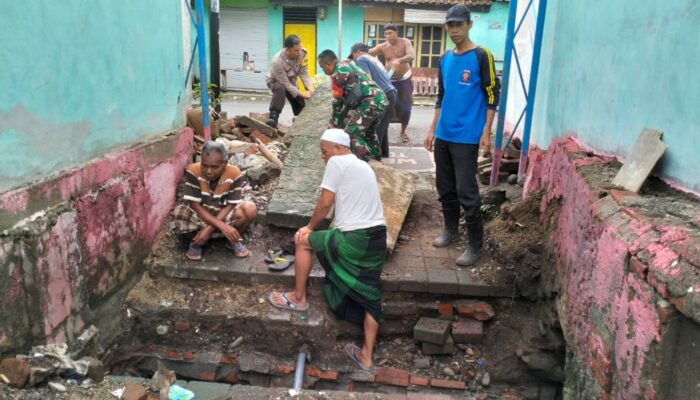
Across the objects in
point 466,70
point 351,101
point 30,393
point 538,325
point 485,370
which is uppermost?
point 466,70

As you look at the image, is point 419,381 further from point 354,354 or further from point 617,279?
point 617,279

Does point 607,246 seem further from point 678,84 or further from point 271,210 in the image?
point 271,210

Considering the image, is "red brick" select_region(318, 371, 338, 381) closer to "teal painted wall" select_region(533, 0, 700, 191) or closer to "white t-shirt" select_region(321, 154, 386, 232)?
Result: "white t-shirt" select_region(321, 154, 386, 232)

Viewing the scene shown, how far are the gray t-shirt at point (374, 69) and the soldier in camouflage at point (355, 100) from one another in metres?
0.47

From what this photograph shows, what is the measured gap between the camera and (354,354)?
399 cm

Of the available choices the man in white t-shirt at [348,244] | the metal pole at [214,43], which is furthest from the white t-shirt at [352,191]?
the metal pole at [214,43]

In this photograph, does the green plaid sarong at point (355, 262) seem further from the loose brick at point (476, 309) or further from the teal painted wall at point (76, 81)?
the teal painted wall at point (76, 81)

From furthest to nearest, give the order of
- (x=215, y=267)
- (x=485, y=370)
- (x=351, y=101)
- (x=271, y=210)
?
1. (x=351, y=101)
2. (x=271, y=210)
3. (x=215, y=267)
4. (x=485, y=370)

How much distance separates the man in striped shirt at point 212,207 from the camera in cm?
429

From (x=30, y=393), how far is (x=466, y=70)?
11.5 feet

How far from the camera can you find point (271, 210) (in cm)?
480

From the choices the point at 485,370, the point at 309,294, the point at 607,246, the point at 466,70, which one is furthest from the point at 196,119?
the point at 607,246

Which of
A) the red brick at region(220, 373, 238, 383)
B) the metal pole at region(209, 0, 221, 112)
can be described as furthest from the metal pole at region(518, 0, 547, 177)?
the metal pole at region(209, 0, 221, 112)

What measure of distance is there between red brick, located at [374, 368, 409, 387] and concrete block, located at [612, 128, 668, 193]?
81.5 inches
